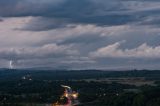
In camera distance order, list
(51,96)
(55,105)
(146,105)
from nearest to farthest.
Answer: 1. (146,105)
2. (55,105)
3. (51,96)

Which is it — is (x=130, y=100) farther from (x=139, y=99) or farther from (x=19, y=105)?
(x=19, y=105)

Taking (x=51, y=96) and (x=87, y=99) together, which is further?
(x=51, y=96)

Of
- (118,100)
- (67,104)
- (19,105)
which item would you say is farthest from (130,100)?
(19,105)

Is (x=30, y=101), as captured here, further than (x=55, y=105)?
Yes

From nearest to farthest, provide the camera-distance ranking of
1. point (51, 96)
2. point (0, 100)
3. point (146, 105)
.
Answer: point (146, 105) < point (0, 100) < point (51, 96)

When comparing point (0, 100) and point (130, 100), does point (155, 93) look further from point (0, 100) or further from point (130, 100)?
point (0, 100)

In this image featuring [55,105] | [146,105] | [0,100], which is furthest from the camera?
[0,100]

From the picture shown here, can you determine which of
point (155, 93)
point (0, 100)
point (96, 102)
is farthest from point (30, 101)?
point (155, 93)

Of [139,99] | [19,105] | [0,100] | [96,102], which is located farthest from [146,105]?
[0,100]
